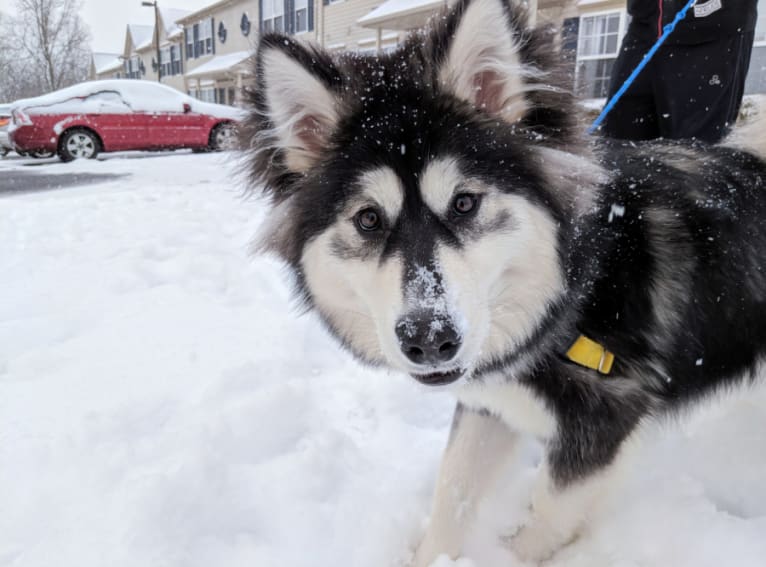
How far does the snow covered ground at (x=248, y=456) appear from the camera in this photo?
A: 1745 mm

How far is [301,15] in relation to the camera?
19531 millimetres

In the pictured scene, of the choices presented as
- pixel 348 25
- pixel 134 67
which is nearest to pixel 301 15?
pixel 348 25

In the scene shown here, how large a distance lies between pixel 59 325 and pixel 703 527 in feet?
10.8

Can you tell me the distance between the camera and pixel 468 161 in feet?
5.30

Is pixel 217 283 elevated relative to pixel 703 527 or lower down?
elevated

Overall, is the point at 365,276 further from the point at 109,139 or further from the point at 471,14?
the point at 109,139

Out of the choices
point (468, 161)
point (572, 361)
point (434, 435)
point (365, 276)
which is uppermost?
point (468, 161)

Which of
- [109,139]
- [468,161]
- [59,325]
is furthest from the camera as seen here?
[109,139]

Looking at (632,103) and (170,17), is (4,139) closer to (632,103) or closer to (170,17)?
(632,103)

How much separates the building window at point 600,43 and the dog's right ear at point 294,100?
11371 millimetres

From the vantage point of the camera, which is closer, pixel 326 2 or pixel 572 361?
pixel 572 361

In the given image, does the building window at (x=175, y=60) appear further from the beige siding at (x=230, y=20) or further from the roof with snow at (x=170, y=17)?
the beige siding at (x=230, y=20)

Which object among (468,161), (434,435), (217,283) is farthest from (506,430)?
(217,283)

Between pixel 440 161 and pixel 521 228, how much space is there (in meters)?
0.32
